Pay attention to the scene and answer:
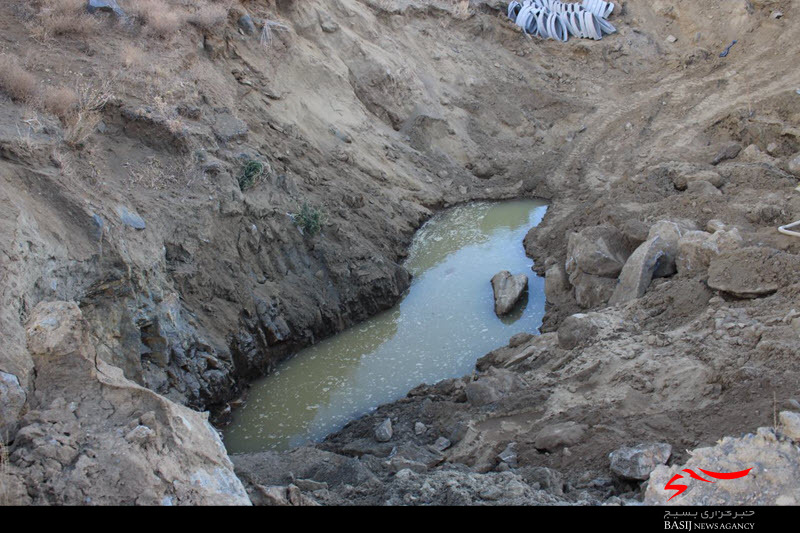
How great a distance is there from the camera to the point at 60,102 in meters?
8.33

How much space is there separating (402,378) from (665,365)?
341cm

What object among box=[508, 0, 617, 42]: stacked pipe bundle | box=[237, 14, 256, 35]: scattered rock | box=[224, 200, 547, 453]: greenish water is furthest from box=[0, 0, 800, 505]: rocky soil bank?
box=[508, 0, 617, 42]: stacked pipe bundle

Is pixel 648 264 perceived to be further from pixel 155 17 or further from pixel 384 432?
pixel 155 17

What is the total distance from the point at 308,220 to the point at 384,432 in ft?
13.8

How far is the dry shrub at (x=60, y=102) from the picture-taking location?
8258 mm

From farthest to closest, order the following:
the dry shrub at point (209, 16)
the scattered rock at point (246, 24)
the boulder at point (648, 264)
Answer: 1. the scattered rock at point (246, 24)
2. the dry shrub at point (209, 16)
3. the boulder at point (648, 264)

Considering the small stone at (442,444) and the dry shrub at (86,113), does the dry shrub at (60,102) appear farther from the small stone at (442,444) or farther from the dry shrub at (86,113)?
the small stone at (442,444)

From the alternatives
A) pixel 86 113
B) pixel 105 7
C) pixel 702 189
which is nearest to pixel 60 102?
pixel 86 113

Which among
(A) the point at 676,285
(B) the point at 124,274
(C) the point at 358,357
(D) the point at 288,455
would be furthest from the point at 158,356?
(A) the point at 676,285

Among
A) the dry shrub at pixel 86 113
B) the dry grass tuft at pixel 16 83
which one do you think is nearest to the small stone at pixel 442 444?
the dry shrub at pixel 86 113

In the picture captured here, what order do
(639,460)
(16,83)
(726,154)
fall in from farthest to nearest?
1. (726,154)
2. (16,83)
3. (639,460)

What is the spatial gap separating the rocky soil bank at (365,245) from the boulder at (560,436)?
22mm

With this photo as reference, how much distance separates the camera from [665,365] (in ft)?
21.6

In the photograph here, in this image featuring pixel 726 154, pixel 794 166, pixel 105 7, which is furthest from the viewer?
pixel 726 154
